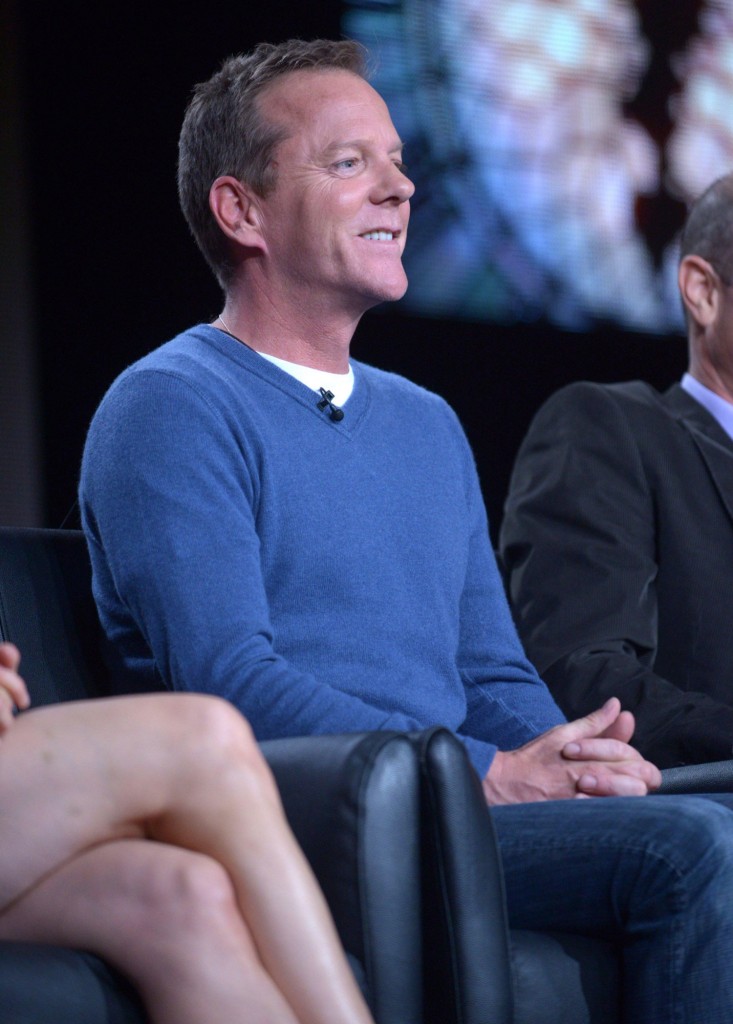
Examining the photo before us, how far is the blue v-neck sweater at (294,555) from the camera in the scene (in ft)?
4.99

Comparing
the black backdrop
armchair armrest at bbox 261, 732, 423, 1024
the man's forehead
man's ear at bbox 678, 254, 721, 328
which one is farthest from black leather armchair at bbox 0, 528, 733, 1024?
the black backdrop

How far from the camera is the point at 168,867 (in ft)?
3.74

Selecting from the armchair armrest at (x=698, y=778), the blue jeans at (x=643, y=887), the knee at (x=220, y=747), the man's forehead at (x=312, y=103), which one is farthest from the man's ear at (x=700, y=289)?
the knee at (x=220, y=747)

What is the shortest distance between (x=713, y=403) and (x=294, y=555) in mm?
1010

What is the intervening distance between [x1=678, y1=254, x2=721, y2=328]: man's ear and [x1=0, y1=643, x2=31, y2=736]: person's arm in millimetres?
Answer: 1528

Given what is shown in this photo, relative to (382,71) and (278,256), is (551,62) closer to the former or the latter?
(382,71)

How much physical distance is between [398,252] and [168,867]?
3.30 feet

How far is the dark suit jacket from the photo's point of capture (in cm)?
209

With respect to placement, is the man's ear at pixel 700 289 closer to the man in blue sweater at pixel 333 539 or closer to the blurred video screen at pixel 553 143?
the man in blue sweater at pixel 333 539

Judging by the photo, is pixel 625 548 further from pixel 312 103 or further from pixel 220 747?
pixel 220 747

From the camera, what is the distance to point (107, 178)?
297 centimetres

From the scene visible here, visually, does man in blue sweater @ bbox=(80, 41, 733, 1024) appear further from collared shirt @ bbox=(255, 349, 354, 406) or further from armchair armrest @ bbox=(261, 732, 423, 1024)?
armchair armrest @ bbox=(261, 732, 423, 1024)

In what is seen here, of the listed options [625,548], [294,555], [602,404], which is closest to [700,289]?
[602,404]

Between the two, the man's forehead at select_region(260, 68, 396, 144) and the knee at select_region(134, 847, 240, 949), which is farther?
the man's forehead at select_region(260, 68, 396, 144)
